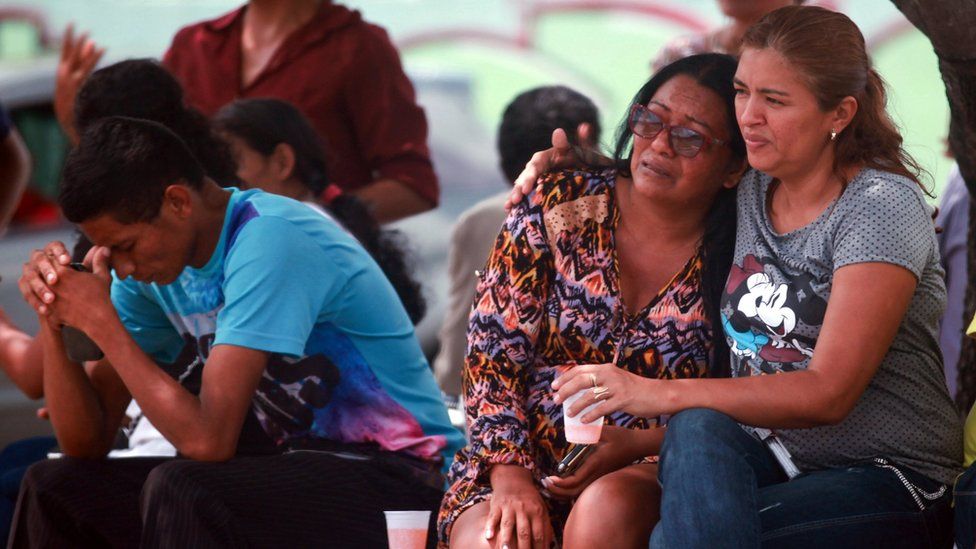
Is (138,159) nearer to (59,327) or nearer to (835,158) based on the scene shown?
(59,327)

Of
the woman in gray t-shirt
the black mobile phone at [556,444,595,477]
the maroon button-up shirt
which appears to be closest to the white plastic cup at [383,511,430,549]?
the black mobile phone at [556,444,595,477]

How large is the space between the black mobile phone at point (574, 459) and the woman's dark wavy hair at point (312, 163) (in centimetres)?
132

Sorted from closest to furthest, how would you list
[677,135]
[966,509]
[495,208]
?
[966,509] < [677,135] < [495,208]

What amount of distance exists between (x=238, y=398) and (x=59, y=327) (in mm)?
515

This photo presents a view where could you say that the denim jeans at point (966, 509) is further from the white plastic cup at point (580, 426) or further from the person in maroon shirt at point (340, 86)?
the person in maroon shirt at point (340, 86)

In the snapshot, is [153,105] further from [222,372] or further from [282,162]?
[222,372]

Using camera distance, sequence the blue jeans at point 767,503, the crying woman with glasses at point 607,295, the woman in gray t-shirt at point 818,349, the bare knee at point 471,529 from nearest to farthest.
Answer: the blue jeans at point 767,503 < the woman in gray t-shirt at point 818,349 < the bare knee at point 471,529 < the crying woman with glasses at point 607,295

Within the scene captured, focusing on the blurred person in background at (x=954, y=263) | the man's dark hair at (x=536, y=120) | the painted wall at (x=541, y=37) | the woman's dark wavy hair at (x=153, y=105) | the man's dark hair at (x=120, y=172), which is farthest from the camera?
the painted wall at (x=541, y=37)

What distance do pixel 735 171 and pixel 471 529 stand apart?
0.94 meters

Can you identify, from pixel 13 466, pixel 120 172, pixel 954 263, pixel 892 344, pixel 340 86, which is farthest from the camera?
pixel 340 86

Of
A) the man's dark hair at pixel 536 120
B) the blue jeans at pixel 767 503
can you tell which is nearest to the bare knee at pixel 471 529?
the blue jeans at pixel 767 503

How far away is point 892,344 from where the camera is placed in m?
2.75

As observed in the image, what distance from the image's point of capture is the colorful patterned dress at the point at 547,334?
2.95 m

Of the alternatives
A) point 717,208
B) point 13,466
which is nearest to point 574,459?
point 717,208
